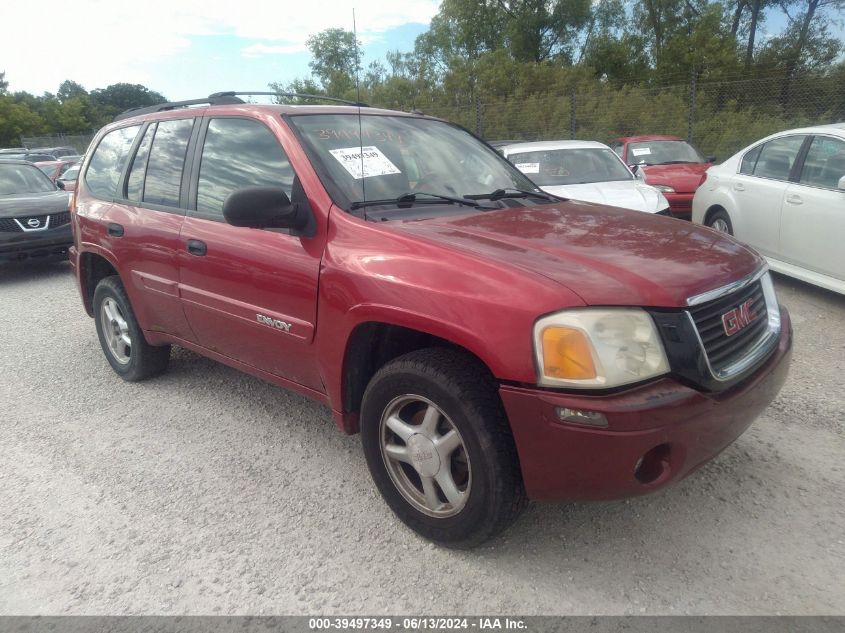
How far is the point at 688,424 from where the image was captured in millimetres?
Result: 2107

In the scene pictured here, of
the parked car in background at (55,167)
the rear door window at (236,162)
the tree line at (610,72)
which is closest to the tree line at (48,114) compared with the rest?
the parked car in background at (55,167)

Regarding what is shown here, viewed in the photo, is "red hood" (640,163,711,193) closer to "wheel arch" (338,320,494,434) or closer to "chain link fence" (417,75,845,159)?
"chain link fence" (417,75,845,159)

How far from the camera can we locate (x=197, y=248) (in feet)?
11.0

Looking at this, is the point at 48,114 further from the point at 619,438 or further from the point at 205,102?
the point at 619,438

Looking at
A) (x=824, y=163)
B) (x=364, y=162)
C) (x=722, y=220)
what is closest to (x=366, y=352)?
(x=364, y=162)

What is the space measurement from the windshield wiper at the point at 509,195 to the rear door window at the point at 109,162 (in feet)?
7.86

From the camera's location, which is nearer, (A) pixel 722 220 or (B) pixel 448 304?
(B) pixel 448 304

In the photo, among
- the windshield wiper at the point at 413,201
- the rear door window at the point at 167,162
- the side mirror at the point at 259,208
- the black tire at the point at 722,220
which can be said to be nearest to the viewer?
the side mirror at the point at 259,208

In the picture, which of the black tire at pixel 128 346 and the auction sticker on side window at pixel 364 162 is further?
the black tire at pixel 128 346

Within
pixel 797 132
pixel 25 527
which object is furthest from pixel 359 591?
pixel 797 132

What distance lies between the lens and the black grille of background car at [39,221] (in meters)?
8.00

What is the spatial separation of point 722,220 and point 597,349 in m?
5.52

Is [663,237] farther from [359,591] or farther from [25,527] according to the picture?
[25,527]

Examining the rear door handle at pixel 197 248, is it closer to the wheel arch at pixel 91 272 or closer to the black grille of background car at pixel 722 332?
the wheel arch at pixel 91 272
